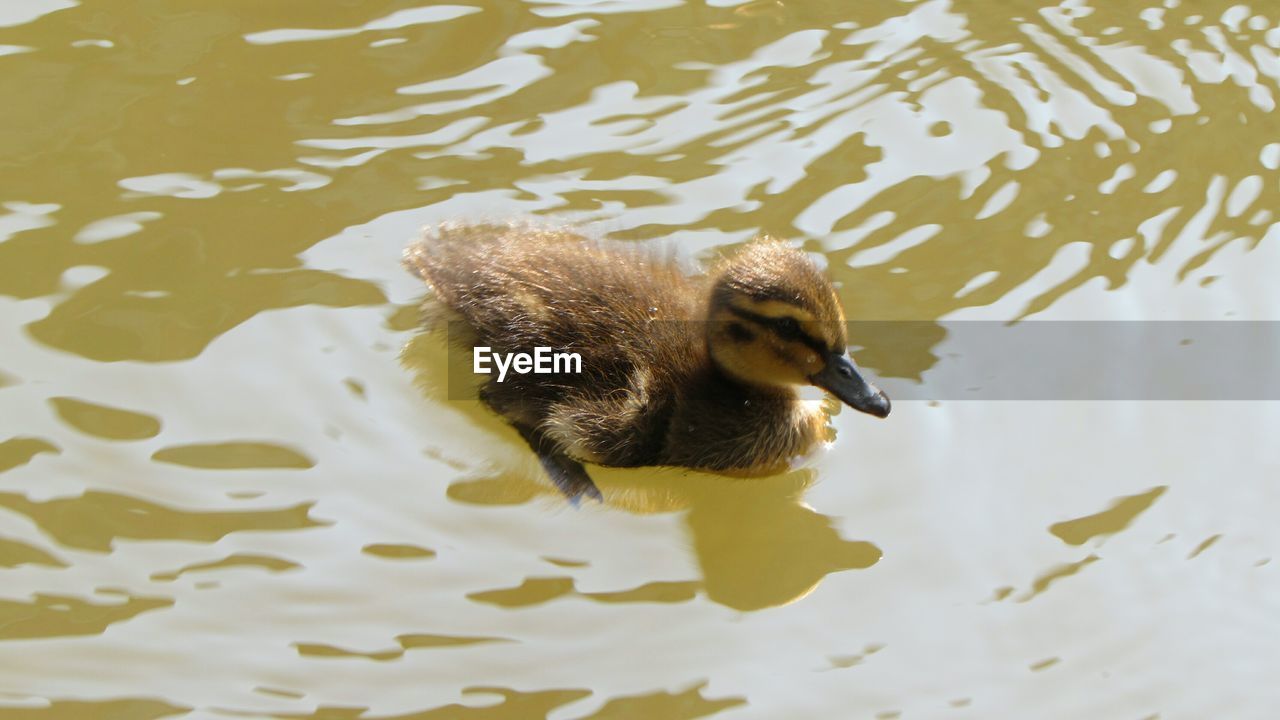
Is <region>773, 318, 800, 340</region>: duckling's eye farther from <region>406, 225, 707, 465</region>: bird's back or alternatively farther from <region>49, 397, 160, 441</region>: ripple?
<region>49, 397, 160, 441</region>: ripple

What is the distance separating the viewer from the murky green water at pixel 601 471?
3.26 meters

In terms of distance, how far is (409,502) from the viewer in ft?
12.0

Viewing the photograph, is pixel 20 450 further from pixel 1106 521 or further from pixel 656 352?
pixel 1106 521

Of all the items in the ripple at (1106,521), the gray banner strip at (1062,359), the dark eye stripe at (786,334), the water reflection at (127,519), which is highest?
the dark eye stripe at (786,334)

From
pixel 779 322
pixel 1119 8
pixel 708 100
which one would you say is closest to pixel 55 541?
pixel 779 322

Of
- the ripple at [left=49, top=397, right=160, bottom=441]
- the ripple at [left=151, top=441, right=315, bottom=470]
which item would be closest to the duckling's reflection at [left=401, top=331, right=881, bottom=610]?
the ripple at [left=151, top=441, right=315, bottom=470]

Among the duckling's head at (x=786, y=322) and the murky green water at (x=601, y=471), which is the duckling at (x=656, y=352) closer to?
the duckling's head at (x=786, y=322)

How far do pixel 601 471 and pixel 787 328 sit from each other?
61 cm

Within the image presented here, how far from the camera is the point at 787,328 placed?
12.3ft

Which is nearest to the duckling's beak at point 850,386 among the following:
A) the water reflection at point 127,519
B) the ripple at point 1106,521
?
the ripple at point 1106,521

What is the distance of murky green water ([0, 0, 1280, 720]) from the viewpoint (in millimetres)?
3262

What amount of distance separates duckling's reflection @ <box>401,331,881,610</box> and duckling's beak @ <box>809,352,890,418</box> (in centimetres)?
29

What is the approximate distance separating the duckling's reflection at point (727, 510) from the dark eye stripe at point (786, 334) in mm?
384

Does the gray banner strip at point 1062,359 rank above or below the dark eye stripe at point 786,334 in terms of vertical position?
below
